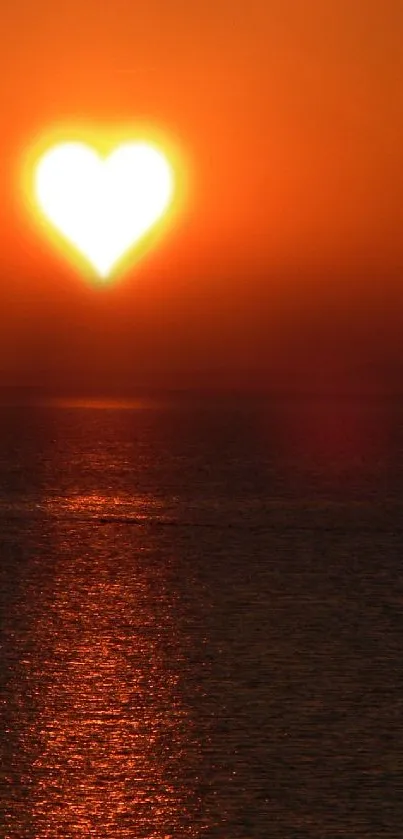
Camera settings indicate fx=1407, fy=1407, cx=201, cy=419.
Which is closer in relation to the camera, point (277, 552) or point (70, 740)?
point (70, 740)

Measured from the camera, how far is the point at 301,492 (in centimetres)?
773

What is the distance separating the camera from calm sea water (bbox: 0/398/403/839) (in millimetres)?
3047

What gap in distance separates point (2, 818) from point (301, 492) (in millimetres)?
4928

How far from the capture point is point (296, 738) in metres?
3.44

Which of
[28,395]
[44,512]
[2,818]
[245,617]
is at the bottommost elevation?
[2,818]

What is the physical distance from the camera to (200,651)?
4254mm

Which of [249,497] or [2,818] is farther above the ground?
[249,497]

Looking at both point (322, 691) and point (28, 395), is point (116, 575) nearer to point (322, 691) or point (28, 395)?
point (322, 691)

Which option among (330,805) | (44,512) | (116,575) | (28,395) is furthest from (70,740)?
(28,395)

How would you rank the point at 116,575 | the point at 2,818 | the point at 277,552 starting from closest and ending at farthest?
the point at 2,818 < the point at 116,575 < the point at 277,552

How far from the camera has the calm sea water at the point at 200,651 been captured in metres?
3.05

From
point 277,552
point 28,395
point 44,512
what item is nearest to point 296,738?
point 277,552

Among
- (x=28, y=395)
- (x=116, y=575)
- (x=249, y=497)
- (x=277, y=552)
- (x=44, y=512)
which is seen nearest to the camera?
(x=116, y=575)

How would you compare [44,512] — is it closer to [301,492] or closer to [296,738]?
[301,492]
